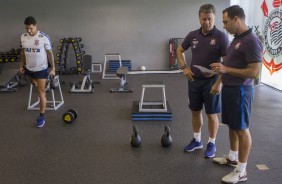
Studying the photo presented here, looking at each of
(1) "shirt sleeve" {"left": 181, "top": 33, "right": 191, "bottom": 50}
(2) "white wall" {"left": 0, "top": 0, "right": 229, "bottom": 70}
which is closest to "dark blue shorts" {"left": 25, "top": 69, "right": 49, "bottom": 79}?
(1) "shirt sleeve" {"left": 181, "top": 33, "right": 191, "bottom": 50}

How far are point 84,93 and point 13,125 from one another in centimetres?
182

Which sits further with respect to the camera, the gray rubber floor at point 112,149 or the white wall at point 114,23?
the white wall at point 114,23

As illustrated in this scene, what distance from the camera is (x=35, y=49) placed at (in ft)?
10.5

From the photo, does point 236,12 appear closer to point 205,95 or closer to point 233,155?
point 205,95

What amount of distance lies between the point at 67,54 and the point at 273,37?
15.5 ft

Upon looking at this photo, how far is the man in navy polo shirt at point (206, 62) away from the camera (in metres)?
2.19

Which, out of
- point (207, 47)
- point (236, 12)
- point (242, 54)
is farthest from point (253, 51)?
point (207, 47)

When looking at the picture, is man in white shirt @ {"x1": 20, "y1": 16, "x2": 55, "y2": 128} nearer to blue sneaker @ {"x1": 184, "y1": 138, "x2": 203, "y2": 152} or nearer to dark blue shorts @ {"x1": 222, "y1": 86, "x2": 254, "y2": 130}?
blue sneaker @ {"x1": 184, "y1": 138, "x2": 203, "y2": 152}

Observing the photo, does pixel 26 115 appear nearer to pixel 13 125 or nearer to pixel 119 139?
pixel 13 125

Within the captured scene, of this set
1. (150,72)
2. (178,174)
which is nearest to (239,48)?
(178,174)

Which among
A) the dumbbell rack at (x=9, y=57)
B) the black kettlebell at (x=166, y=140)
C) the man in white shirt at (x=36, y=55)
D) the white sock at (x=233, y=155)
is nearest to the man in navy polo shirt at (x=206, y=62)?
the white sock at (x=233, y=155)

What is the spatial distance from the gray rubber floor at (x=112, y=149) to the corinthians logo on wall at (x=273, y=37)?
1092 millimetres

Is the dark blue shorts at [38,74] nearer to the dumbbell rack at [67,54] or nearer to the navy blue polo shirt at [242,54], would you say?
the navy blue polo shirt at [242,54]

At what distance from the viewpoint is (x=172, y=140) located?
2.93 m
